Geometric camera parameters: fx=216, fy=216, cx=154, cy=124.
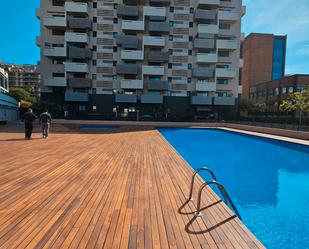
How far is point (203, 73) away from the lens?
35.9 metres

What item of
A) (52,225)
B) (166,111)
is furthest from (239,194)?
(166,111)

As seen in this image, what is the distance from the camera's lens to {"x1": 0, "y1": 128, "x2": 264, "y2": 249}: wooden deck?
3254 mm

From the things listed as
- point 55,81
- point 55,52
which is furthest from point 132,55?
point 55,81

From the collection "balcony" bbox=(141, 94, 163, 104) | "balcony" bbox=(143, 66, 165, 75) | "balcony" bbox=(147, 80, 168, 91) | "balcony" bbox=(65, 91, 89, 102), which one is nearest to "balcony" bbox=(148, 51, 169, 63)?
"balcony" bbox=(143, 66, 165, 75)

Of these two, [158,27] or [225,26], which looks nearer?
[158,27]

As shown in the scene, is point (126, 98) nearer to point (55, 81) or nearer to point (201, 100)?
point (55, 81)

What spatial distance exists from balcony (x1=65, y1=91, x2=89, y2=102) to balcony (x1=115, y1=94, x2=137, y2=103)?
488 cm

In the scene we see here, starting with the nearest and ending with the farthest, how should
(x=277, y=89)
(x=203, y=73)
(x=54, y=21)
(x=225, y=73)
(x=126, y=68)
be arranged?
(x=54, y=21), (x=126, y=68), (x=203, y=73), (x=225, y=73), (x=277, y=89)

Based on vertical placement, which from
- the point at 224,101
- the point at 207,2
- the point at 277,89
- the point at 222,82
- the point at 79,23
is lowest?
the point at 224,101

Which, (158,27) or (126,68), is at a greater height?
(158,27)

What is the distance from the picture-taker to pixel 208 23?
37.7 metres

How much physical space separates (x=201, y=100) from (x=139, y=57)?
40.3ft

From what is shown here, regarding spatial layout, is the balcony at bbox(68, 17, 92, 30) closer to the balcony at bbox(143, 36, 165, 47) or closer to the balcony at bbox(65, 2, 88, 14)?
the balcony at bbox(65, 2, 88, 14)

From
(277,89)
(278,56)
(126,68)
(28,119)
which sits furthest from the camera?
(278,56)
